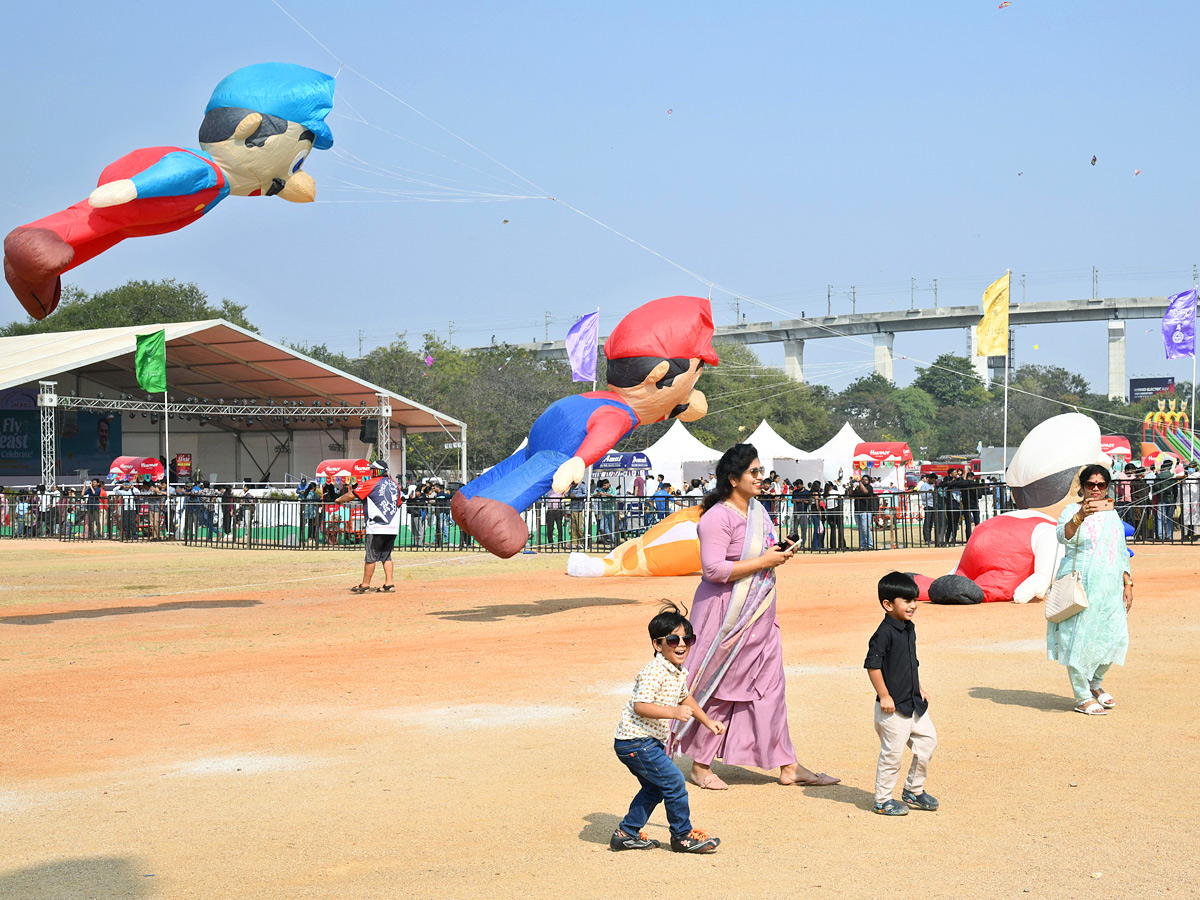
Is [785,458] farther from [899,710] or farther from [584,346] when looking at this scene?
[899,710]

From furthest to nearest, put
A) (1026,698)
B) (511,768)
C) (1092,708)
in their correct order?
(1026,698), (1092,708), (511,768)

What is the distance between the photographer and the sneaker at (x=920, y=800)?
5.42 meters

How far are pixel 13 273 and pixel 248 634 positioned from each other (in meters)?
4.23

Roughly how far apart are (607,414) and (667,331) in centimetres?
136

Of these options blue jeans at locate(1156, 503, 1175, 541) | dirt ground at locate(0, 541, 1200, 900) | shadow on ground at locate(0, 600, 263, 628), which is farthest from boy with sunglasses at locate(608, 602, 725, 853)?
blue jeans at locate(1156, 503, 1175, 541)

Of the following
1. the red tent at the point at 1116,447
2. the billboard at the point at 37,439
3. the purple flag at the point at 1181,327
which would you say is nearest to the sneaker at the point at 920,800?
the purple flag at the point at 1181,327

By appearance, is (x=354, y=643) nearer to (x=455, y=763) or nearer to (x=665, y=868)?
(x=455, y=763)

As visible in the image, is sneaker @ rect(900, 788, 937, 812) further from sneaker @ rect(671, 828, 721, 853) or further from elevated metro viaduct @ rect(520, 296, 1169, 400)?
elevated metro viaduct @ rect(520, 296, 1169, 400)

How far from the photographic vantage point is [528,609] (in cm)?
1404

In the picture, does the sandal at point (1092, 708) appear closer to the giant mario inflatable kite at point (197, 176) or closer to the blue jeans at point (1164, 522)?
the giant mario inflatable kite at point (197, 176)

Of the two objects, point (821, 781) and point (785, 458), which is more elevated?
point (785, 458)

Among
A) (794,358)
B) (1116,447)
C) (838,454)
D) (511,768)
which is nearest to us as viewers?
(511,768)

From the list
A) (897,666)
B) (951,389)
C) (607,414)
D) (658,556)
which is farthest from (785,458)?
(951,389)

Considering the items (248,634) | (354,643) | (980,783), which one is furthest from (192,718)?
(980,783)
